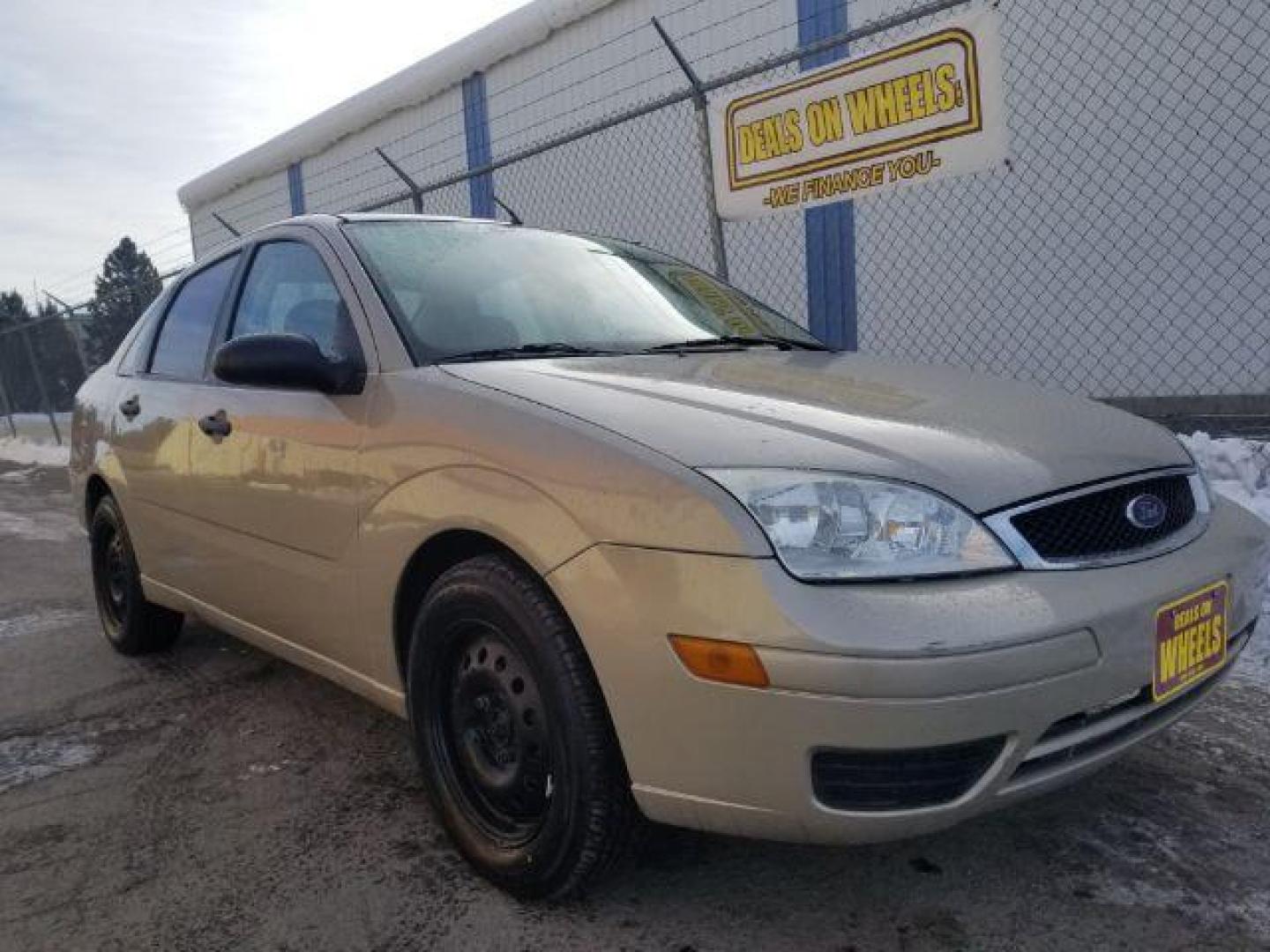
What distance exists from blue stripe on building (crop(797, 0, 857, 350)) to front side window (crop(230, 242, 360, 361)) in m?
5.18

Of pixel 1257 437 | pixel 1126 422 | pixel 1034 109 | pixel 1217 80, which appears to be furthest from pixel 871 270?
pixel 1126 422

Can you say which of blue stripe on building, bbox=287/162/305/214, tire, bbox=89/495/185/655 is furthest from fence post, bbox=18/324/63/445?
tire, bbox=89/495/185/655

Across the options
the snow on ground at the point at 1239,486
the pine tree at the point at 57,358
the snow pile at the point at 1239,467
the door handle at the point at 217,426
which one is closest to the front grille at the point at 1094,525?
the snow on ground at the point at 1239,486

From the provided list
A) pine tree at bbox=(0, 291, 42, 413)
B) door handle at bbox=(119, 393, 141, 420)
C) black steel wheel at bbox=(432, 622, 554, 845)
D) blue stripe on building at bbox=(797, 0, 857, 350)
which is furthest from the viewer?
pine tree at bbox=(0, 291, 42, 413)

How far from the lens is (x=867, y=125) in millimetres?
4879

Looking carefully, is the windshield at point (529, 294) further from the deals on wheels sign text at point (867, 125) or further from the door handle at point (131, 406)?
the deals on wheels sign text at point (867, 125)

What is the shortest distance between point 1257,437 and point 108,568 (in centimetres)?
581

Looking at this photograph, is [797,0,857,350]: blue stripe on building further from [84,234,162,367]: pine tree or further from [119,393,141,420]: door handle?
[84,234,162,367]: pine tree

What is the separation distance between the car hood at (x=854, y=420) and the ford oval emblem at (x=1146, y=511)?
0.24 ft

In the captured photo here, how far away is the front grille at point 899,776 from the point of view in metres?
1.73

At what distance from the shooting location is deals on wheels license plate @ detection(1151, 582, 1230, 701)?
6.38ft

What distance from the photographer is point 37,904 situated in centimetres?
226

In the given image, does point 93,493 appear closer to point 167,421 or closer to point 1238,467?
point 167,421

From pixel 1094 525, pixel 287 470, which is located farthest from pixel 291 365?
pixel 1094 525
